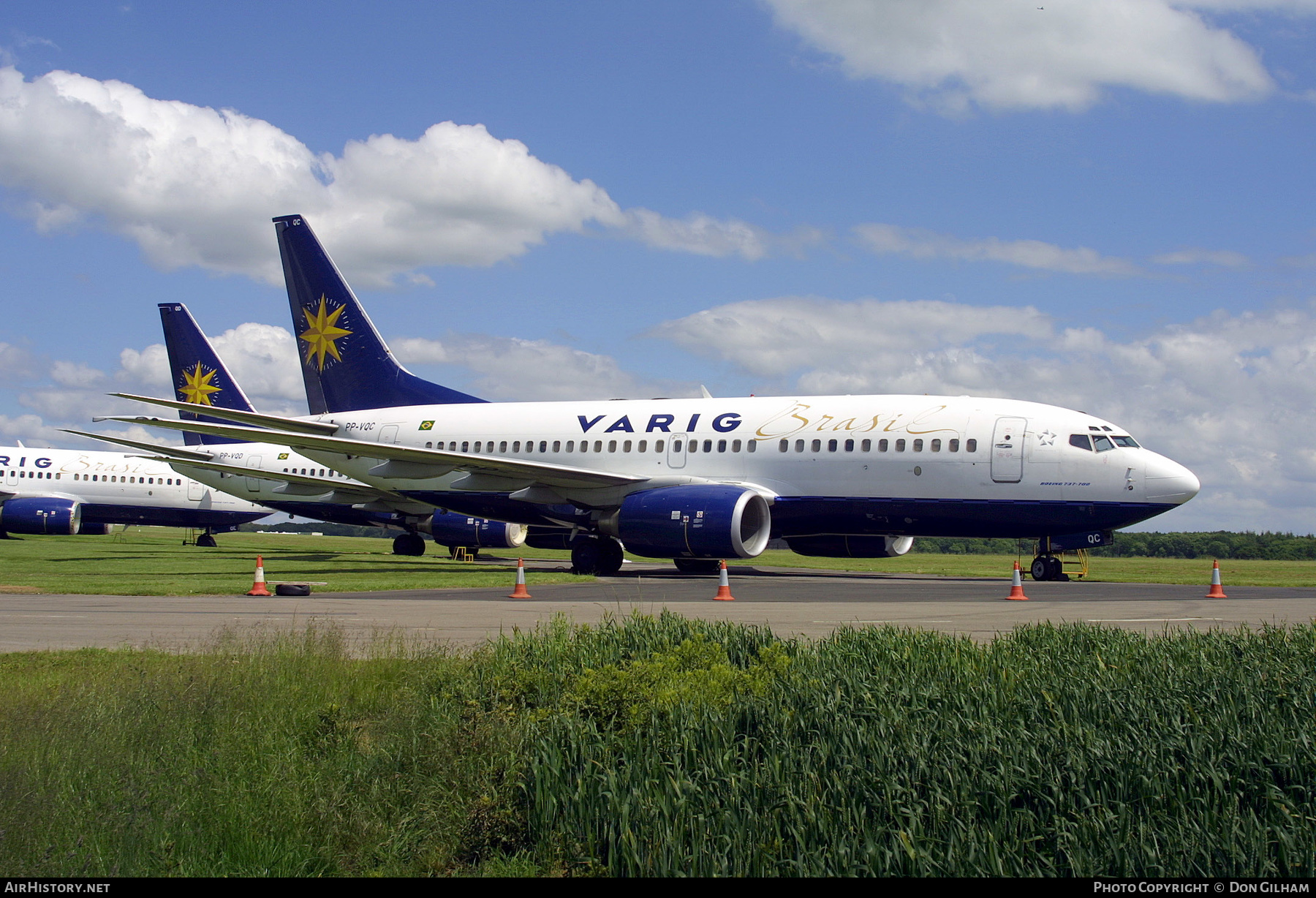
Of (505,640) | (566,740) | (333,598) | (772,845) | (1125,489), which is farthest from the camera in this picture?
(1125,489)

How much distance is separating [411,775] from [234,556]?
111ft

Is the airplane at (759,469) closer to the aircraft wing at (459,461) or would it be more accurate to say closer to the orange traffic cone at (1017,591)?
the aircraft wing at (459,461)

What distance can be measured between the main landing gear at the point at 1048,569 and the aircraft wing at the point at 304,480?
1781cm

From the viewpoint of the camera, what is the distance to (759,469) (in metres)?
24.9

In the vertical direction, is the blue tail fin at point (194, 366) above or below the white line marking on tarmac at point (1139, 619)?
above

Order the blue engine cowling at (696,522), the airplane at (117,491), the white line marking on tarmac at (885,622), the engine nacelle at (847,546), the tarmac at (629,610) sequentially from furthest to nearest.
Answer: the airplane at (117,491)
the engine nacelle at (847,546)
the blue engine cowling at (696,522)
the white line marking on tarmac at (885,622)
the tarmac at (629,610)

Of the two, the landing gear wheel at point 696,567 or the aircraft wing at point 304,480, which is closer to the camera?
the landing gear wheel at point 696,567

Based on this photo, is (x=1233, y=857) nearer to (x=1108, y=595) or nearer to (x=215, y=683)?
(x=215, y=683)

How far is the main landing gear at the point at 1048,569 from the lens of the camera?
76.4ft

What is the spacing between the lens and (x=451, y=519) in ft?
122

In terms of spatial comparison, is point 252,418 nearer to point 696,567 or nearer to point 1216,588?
point 696,567

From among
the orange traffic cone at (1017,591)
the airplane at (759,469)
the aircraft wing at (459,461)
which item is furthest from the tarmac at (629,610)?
A: the aircraft wing at (459,461)

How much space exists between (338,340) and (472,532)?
861cm

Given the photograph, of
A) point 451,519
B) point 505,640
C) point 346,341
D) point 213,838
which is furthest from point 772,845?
point 451,519
